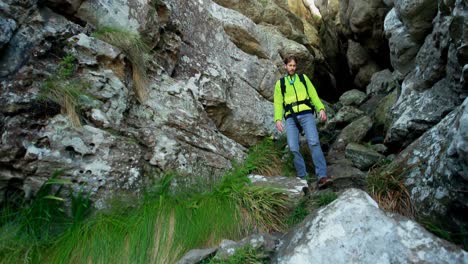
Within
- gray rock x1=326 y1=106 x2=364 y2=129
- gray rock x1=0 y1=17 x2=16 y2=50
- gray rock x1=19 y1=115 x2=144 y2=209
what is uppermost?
gray rock x1=0 y1=17 x2=16 y2=50

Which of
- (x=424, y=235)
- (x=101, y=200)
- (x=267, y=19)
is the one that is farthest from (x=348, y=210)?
(x=267, y=19)

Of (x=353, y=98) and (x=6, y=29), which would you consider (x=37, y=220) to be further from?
(x=353, y=98)

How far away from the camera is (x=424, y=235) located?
334 centimetres

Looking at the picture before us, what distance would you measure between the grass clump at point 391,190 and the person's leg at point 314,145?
0.90 m

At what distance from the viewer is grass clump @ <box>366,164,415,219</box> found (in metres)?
5.03

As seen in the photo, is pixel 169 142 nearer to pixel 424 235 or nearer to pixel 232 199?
pixel 232 199

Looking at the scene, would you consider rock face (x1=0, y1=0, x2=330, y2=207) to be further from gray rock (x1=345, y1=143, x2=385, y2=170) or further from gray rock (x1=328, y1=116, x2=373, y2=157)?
gray rock (x1=345, y1=143, x2=385, y2=170)

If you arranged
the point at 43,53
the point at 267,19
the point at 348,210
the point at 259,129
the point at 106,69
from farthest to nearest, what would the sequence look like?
1. the point at 267,19
2. the point at 259,129
3. the point at 106,69
4. the point at 43,53
5. the point at 348,210

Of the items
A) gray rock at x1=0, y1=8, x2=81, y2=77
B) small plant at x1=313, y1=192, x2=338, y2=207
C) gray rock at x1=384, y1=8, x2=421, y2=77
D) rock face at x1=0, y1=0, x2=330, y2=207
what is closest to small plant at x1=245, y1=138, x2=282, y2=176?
rock face at x1=0, y1=0, x2=330, y2=207

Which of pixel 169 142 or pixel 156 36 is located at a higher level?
pixel 156 36

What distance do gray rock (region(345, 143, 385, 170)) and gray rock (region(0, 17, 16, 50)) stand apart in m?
6.45

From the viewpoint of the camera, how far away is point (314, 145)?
21.3ft

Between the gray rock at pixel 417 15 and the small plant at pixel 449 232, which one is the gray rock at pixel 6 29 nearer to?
the small plant at pixel 449 232

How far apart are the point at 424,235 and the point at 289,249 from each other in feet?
4.14
